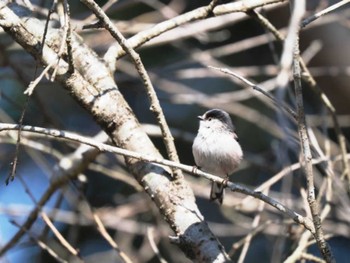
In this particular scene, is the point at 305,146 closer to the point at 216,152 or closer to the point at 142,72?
the point at 142,72

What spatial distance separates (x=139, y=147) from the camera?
2.72 meters

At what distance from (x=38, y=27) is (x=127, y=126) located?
21.1 inches

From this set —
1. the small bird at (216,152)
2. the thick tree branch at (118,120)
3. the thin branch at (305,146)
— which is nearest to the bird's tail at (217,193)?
the small bird at (216,152)

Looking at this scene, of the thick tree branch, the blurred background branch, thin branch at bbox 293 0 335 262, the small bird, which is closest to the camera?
thin branch at bbox 293 0 335 262

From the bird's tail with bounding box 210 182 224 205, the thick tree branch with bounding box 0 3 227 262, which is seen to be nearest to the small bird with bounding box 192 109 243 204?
the bird's tail with bounding box 210 182 224 205

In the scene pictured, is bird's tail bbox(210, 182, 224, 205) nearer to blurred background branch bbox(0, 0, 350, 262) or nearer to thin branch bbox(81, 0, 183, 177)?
blurred background branch bbox(0, 0, 350, 262)

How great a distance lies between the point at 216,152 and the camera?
3.60 meters

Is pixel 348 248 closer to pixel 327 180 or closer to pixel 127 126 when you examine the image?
pixel 327 180

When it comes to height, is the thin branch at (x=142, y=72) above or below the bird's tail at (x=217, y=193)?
below

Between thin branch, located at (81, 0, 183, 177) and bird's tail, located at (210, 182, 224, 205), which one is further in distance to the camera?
bird's tail, located at (210, 182, 224, 205)

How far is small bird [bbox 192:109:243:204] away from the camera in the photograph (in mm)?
3600

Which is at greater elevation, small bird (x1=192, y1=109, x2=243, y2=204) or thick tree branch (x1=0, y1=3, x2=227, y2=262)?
small bird (x1=192, y1=109, x2=243, y2=204)

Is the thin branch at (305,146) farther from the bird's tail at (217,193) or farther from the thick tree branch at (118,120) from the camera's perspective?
the bird's tail at (217,193)

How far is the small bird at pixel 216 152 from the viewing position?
11.8 feet
